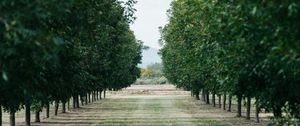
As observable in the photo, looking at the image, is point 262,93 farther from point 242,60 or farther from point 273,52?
point 273,52

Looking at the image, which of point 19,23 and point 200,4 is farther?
point 200,4

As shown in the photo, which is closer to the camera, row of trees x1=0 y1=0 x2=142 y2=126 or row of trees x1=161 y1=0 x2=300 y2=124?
row of trees x1=0 y1=0 x2=142 y2=126

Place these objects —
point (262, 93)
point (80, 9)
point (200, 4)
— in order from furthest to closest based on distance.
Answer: point (200, 4), point (80, 9), point (262, 93)

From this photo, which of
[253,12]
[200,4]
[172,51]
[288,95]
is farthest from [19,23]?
[172,51]

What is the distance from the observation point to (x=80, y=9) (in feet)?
71.8

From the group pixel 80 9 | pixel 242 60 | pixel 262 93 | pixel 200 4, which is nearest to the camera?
pixel 242 60

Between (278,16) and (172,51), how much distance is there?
5270cm

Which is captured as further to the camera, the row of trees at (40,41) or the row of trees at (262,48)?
the row of trees at (262,48)

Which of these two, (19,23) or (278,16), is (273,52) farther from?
(19,23)

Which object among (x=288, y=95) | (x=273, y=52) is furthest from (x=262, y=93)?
(x=273, y=52)

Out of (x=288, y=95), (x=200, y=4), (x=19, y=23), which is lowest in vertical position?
(x=288, y=95)

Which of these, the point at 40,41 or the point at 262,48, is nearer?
the point at 40,41

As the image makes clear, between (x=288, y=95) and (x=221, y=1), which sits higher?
(x=221, y=1)

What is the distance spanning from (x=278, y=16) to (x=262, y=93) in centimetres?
739
